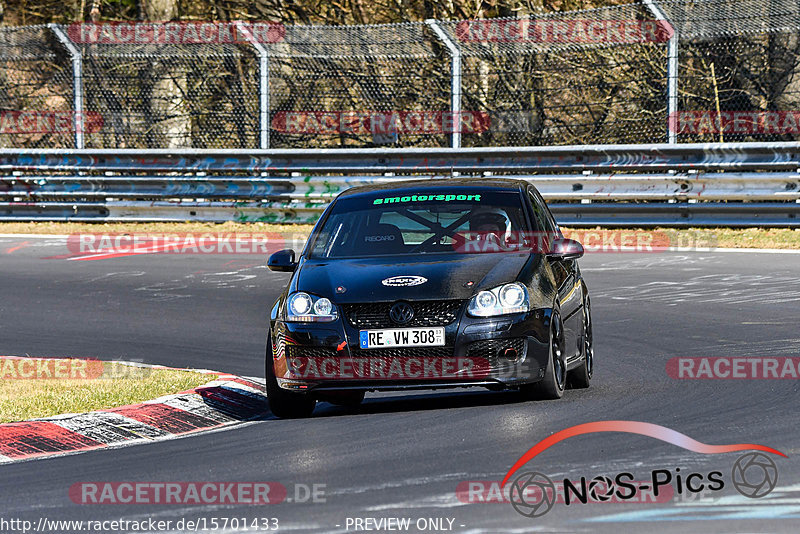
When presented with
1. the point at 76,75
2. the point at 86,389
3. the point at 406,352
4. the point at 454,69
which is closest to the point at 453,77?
the point at 454,69

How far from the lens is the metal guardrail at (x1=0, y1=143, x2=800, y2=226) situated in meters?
17.8

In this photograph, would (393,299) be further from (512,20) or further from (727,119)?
(727,119)

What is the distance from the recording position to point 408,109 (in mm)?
23109

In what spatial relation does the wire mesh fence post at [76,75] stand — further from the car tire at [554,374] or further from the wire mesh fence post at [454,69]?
the car tire at [554,374]

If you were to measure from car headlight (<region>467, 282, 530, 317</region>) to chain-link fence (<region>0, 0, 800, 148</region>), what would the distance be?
10.4 meters

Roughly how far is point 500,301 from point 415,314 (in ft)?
1.59

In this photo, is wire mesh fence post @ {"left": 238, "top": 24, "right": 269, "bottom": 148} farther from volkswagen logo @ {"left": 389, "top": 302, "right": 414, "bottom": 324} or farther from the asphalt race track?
volkswagen logo @ {"left": 389, "top": 302, "right": 414, "bottom": 324}

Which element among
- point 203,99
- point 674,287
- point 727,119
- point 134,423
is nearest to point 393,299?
point 134,423

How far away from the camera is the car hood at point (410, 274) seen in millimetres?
7887

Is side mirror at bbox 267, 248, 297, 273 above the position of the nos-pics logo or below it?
above

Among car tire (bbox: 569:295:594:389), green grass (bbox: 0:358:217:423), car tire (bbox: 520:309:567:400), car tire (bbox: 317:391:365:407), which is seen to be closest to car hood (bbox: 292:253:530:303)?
car tire (bbox: 520:309:567:400)

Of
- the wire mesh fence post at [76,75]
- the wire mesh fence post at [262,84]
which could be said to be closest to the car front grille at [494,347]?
the wire mesh fence post at [262,84]

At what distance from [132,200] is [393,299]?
1464cm

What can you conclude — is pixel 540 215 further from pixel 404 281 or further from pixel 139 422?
pixel 139 422
